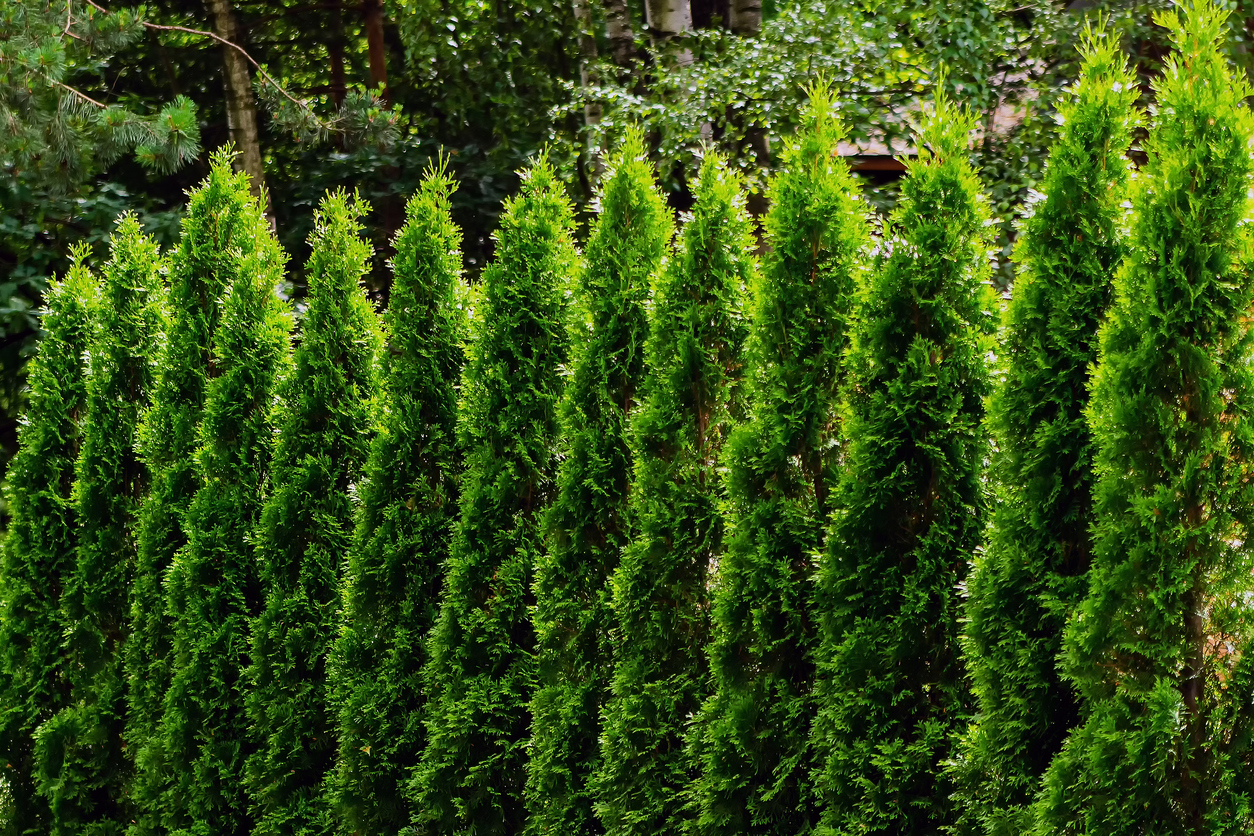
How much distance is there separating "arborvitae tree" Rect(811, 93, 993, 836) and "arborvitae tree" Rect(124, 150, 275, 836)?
119 inches

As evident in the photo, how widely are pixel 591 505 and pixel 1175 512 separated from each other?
71.4 inches

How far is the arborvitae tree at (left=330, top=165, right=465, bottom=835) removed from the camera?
4.31 metres

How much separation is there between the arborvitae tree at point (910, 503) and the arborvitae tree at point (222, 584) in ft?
8.56

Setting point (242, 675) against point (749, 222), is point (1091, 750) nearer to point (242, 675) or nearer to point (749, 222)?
point (749, 222)

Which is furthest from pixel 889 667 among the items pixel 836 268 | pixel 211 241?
pixel 211 241

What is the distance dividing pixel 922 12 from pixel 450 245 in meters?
5.87

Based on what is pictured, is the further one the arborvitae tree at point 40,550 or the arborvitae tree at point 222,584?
the arborvitae tree at point 40,550

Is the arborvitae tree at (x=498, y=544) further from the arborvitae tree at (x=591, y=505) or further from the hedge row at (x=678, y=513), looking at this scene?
the arborvitae tree at (x=591, y=505)

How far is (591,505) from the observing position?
3879 millimetres

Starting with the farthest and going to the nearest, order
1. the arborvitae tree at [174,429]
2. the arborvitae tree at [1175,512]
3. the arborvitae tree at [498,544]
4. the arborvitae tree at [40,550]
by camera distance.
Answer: the arborvitae tree at [40,550] → the arborvitae tree at [174,429] → the arborvitae tree at [498,544] → the arborvitae tree at [1175,512]

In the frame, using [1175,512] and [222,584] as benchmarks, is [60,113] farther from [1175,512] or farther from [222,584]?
[1175,512]

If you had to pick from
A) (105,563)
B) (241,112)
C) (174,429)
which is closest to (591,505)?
(174,429)

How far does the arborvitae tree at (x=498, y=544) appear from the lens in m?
4.06

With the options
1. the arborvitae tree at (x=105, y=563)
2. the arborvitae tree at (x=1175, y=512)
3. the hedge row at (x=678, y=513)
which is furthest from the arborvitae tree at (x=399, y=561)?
the arborvitae tree at (x=1175, y=512)
